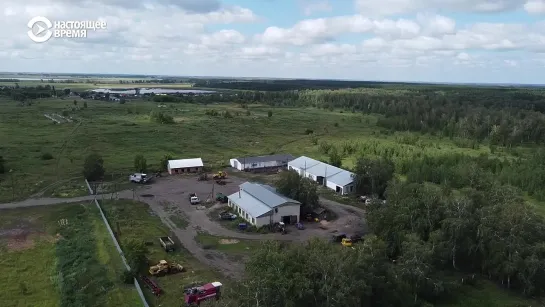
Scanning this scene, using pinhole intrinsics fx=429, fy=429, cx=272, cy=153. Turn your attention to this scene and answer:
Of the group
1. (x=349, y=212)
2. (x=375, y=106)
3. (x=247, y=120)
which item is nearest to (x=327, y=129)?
(x=247, y=120)

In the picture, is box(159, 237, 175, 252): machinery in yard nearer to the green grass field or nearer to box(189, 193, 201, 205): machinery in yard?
the green grass field

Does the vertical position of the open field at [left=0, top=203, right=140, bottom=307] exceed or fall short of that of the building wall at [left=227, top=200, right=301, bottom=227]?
it falls short

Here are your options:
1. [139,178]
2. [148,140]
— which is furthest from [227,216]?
[148,140]

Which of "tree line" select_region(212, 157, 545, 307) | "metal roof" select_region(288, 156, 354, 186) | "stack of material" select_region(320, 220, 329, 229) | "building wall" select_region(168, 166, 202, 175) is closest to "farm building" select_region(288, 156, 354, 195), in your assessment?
"metal roof" select_region(288, 156, 354, 186)

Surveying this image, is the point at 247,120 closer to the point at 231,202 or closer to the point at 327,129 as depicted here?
the point at 327,129

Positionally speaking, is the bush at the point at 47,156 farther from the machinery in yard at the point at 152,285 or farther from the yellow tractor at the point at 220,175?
the machinery in yard at the point at 152,285

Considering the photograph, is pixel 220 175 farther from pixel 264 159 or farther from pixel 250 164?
pixel 264 159

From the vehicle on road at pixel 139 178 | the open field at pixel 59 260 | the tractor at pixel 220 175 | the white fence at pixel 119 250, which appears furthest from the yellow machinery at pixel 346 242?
the vehicle on road at pixel 139 178
